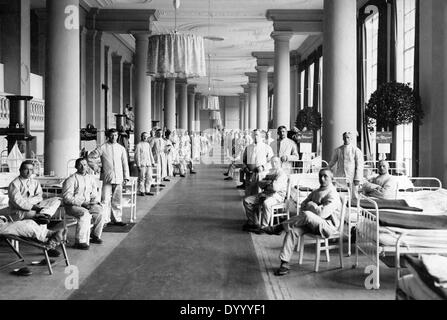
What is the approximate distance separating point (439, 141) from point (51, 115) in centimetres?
668

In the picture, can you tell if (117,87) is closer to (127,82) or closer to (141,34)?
(127,82)

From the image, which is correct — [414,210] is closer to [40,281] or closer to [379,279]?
[379,279]

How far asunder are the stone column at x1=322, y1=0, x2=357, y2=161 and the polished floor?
8.94 ft

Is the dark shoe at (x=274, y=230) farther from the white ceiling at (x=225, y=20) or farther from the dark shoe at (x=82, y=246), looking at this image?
the white ceiling at (x=225, y=20)

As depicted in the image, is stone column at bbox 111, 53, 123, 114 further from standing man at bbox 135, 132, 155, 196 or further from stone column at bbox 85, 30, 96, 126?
standing man at bbox 135, 132, 155, 196

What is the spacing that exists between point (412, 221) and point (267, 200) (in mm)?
2897

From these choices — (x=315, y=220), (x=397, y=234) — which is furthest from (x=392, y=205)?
(x=397, y=234)

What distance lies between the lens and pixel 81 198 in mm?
6281

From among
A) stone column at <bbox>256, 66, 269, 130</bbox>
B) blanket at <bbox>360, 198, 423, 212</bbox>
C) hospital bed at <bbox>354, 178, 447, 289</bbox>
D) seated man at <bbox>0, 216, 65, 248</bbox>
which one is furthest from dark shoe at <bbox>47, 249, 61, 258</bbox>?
stone column at <bbox>256, 66, 269, 130</bbox>

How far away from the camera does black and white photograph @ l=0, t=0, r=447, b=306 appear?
15.5 feet

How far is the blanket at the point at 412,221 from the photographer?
15.6 feet

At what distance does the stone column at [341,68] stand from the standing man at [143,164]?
4.18 meters
